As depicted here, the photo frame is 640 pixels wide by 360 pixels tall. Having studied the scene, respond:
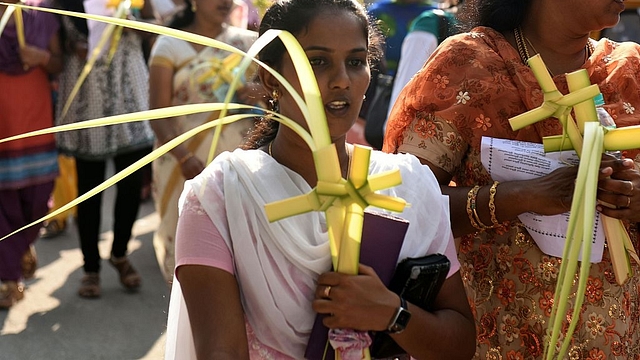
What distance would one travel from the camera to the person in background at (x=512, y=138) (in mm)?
2730

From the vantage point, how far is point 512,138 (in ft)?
9.11

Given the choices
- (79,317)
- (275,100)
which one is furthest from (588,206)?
(79,317)

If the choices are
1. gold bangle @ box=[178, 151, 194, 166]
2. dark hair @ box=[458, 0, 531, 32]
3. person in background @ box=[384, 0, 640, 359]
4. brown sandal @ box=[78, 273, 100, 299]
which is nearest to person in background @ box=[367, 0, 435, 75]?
gold bangle @ box=[178, 151, 194, 166]

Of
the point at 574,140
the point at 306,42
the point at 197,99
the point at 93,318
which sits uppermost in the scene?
the point at 306,42

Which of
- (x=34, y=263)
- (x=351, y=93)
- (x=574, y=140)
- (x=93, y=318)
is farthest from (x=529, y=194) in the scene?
(x=34, y=263)

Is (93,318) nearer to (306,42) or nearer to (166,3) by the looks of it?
(166,3)

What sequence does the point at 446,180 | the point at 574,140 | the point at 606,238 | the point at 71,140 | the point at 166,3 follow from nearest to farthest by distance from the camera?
the point at 574,140 < the point at 606,238 < the point at 446,180 < the point at 71,140 < the point at 166,3

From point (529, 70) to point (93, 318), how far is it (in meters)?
3.83

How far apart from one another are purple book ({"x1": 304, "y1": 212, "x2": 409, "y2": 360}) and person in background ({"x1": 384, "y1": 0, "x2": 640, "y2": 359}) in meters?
0.57

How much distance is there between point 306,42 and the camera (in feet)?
7.60

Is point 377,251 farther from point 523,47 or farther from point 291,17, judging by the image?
point 523,47

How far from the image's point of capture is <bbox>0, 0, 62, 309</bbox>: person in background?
19.9 feet

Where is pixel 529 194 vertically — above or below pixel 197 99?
above

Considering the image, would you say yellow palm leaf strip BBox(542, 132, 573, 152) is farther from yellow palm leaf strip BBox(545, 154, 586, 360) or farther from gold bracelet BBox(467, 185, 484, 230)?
yellow palm leaf strip BBox(545, 154, 586, 360)
